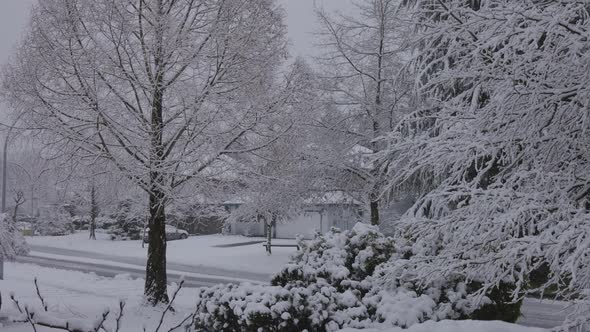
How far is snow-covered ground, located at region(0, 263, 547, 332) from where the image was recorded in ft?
20.1

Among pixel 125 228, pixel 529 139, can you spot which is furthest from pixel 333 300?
pixel 125 228

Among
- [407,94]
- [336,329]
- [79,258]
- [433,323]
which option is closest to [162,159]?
[336,329]

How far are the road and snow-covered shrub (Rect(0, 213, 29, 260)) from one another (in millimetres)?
4111

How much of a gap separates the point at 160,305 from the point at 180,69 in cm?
462

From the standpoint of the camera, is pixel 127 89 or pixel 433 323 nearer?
pixel 433 323

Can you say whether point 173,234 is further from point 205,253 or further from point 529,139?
point 529,139

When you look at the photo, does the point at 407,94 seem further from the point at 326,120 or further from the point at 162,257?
the point at 162,257

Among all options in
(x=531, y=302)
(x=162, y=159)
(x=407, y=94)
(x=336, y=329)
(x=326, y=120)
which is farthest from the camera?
(x=326, y=120)

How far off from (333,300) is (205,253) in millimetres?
19830

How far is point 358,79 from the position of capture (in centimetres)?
1691

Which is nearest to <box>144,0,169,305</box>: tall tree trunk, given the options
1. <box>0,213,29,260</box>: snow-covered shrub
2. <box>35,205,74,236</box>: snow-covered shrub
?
<box>0,213,29,260</box>: snow-covered shrub

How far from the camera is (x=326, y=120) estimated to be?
16703 mm

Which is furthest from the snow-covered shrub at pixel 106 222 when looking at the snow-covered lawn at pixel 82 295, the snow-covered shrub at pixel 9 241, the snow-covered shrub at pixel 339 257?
the snow-covered shrub at pixel 339 257

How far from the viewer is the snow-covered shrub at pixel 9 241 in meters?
10.4
